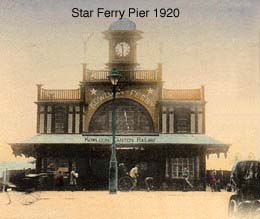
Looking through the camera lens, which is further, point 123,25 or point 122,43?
point 122,43

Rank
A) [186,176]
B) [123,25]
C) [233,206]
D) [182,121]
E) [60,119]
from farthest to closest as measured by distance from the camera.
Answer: [60,119], [182,121], [186,176], [123,25], [233,206]

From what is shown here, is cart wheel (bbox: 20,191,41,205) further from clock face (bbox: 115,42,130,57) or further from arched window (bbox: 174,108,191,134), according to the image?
arched window (bbox: 174,108,191,134)

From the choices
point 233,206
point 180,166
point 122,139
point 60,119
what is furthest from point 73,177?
point 233,206

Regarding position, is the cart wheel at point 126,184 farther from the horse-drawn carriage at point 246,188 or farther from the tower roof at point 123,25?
the tower roof at point 123,25

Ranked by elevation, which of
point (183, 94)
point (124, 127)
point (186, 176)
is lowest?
point (186, 176)

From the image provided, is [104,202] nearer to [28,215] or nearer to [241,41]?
[28,215]

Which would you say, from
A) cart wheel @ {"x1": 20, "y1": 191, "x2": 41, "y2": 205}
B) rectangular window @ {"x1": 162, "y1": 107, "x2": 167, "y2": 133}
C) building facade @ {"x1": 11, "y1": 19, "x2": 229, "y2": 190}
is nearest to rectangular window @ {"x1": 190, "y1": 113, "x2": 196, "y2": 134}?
building facade @ {"x1": 11, "y1": 19, "x2": 229, "y2": 190}

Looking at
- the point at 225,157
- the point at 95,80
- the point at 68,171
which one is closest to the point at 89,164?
the point at 68,171

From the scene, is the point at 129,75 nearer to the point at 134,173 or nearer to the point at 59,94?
the point at 59,94
